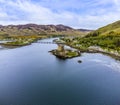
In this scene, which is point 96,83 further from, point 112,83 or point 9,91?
point 9,91

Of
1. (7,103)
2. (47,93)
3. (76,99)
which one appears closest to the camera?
(7,103)

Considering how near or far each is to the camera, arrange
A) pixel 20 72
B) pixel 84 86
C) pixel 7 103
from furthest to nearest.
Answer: pixel 20 72 < pixel 84 86 < pixel 7 103

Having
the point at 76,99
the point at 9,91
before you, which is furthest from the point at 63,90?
the point at 9,91

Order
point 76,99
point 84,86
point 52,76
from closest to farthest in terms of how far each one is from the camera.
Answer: point 76,99
point 84,86
point 52,76

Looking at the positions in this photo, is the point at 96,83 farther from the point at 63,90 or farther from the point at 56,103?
the point at 56,103

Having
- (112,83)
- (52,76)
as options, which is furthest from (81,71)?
(112,83)

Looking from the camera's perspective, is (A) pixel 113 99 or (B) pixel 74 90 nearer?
(A) pixel 113 99

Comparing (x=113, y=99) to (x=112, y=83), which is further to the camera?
(x=112, y=83)

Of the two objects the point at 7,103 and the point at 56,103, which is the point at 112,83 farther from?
the point at 7,103

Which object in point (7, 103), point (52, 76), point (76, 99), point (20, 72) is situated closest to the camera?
point (7, 103)
